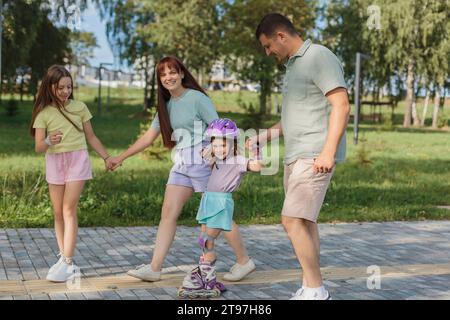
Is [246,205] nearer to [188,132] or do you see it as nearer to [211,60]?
[188,132]

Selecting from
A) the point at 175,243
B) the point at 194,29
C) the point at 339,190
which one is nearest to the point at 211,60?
the point at 194,29

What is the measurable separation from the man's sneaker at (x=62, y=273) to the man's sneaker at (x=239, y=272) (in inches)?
48.1

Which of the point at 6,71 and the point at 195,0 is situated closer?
the point at 6,71

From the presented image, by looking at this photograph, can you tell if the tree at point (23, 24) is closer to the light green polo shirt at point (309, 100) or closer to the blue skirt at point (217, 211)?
the blue skirt at point (217, 211)

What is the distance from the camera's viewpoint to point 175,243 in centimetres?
784

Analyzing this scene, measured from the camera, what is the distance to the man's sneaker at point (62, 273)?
5.73m

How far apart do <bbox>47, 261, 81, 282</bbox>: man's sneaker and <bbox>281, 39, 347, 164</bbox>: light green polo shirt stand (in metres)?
2.11

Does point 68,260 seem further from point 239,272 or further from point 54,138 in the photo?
point 239,272

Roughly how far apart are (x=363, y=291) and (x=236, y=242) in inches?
42.0

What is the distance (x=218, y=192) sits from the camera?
18.1 ft

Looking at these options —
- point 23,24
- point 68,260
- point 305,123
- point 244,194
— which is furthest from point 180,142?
point 23,24

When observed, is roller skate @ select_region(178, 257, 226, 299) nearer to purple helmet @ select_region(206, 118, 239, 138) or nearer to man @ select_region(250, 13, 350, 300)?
man @ select_region(250, 13, 350, 300)

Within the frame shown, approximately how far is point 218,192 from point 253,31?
4116 centimetres

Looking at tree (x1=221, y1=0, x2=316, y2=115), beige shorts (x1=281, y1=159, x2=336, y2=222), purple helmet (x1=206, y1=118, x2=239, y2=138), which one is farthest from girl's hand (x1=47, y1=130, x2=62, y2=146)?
tree (x1=221, y1=0, x2=316, y2=115)
